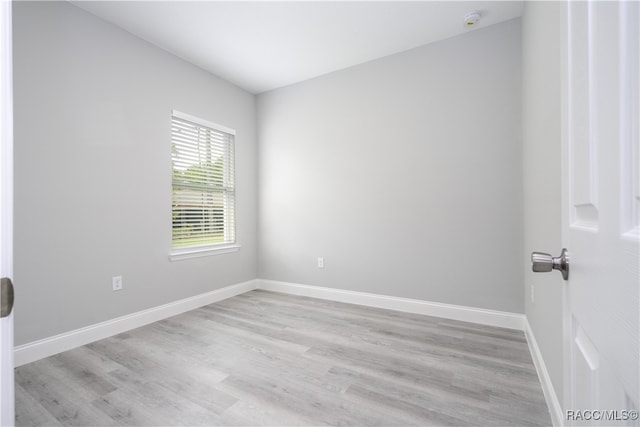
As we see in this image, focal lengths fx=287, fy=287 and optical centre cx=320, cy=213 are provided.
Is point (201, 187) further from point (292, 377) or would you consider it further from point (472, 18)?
point (472, 18)

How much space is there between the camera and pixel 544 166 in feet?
5.30

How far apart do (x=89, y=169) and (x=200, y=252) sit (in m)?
1.32

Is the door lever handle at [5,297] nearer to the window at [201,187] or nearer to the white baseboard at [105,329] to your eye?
the white baseboard at [105,329]

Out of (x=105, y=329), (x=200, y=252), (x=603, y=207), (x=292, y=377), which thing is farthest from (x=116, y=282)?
(x=603, y=207)

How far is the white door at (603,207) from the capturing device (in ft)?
1.07

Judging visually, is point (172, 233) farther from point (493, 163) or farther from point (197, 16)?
point (493, 163)

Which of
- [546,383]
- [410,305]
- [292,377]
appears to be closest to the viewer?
[546,383]

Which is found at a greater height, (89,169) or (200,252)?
(89,169)

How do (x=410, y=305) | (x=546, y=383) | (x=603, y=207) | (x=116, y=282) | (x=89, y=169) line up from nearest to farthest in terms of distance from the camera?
(x=603, y=207), (x=546, y=383), (x=89, y=169), (x=116, y=282), (x=410, y=305)

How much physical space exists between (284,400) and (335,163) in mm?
2485

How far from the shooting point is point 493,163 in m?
2.60

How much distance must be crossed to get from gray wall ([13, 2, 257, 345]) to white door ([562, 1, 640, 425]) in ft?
9.61

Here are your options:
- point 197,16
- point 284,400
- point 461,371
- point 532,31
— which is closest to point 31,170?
point 197,16

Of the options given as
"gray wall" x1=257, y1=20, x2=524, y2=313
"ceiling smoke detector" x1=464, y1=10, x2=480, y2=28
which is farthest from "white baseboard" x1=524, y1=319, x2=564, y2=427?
"ceiling smoke detector" x1=464, y1=10, x2=480, y2=28
